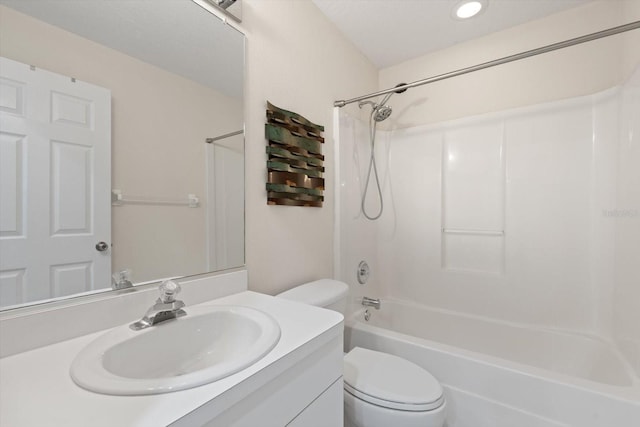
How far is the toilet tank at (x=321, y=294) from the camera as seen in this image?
1.23m

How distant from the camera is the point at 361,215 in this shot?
82.3 inches

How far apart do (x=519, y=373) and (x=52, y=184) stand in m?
1.69

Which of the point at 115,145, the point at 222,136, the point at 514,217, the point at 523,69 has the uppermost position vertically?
the point at 523,69

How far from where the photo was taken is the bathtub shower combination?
3.84ft

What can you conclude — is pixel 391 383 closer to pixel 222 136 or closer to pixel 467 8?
pixel 222 136

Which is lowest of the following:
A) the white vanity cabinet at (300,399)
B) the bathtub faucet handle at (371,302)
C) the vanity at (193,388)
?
the bathtub faucet handle at (371,302)

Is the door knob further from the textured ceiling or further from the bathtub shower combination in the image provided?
the bathtub shower combination

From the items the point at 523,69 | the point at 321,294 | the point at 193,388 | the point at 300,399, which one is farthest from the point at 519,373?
the point at 523,69

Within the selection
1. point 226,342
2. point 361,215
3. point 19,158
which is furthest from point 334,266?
point 19,158

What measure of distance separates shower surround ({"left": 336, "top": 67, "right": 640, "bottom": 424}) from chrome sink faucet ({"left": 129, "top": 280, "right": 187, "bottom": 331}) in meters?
1.15

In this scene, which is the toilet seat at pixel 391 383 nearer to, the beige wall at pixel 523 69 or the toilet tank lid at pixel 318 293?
the toilet tank lid at pixel 318 293

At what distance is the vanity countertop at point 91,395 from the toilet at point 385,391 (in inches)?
21.2

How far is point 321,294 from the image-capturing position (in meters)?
1.29

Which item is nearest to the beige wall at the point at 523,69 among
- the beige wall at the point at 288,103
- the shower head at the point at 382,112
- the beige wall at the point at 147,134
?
the shower head at the point at 382,112
